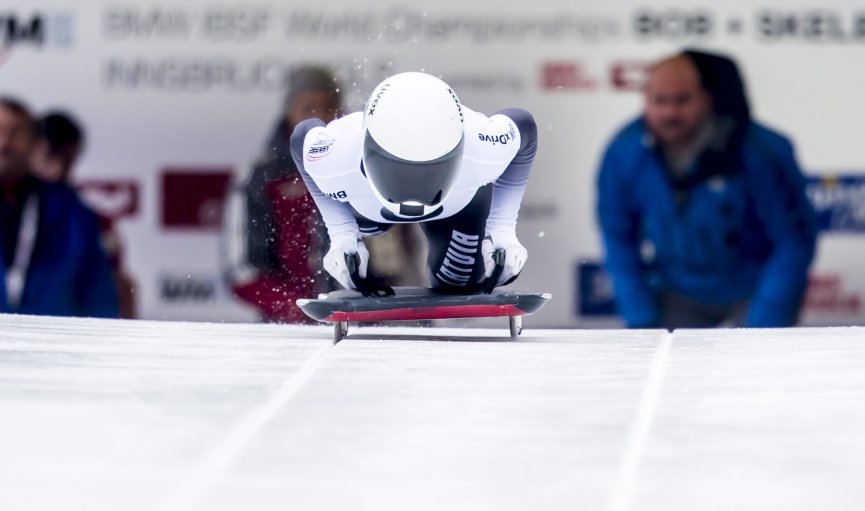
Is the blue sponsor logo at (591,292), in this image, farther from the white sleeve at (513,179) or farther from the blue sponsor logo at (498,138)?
the blue sponsor logo at (498,138)

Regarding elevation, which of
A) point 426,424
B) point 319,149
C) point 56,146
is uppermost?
point 319,149

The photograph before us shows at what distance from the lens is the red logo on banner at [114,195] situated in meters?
7.34

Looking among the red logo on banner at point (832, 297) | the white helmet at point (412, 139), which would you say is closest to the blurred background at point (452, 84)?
the red logo on banner at point (832, 297)

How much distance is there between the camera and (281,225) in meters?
6.12

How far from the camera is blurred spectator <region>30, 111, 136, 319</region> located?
23.9 ft

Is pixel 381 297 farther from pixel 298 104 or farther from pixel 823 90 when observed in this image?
pixel 823 90

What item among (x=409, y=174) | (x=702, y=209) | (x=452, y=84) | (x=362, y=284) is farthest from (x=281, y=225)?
(x=702, y=209)

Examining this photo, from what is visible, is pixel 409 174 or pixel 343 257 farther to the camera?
pixel 343 257

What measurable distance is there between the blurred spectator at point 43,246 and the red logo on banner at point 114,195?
0.08m

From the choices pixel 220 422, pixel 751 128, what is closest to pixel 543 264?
pixel 751 128

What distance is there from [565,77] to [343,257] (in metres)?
3.07

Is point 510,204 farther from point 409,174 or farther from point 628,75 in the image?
point 628,75

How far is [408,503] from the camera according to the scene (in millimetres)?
2742

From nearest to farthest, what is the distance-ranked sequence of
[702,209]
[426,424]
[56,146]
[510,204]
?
[426,424]
[510,204]
[702,209]
[56,146]
